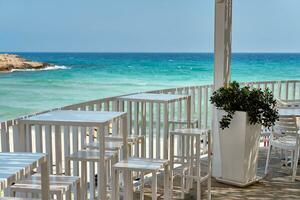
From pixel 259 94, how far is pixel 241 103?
0.24 m

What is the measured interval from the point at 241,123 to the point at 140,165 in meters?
1.76

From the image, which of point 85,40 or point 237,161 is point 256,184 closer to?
point 237,161

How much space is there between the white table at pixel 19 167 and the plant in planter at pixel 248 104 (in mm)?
3004

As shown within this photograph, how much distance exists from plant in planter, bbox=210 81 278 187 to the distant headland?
26678 mm

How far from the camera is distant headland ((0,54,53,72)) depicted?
2995 centimetres

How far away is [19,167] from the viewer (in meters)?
1.94

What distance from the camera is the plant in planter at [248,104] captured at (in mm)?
4816

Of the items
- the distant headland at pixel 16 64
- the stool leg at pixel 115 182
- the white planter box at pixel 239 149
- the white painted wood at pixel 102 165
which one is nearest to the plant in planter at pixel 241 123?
the white planter box at pixel 239 149

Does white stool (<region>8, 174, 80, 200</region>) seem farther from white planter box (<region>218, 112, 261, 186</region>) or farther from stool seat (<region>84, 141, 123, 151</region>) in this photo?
white planter box (<region>218, 112, 261, 186</region>)

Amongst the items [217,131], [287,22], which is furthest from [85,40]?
[217,131]

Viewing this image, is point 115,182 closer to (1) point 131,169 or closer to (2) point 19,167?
(1) point 131,169

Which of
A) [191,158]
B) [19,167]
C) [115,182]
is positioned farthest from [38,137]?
[19,167]

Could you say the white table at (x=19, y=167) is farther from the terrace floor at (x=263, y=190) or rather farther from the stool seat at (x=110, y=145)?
the terrace floor at (x=263, y=190)

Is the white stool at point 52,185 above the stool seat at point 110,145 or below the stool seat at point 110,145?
below
